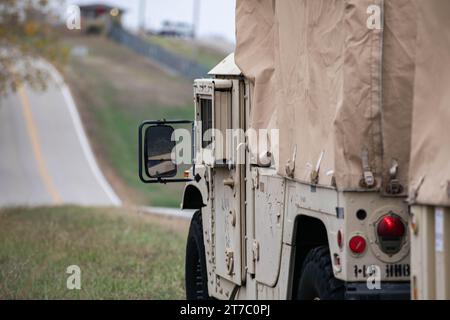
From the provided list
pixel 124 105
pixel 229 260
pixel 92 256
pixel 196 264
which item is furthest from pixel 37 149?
pixel 229 260

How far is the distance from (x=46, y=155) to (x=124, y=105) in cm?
1036

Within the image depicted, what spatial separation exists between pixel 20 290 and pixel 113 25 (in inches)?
3303

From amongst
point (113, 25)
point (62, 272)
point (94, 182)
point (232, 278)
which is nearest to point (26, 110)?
point (94, 182)

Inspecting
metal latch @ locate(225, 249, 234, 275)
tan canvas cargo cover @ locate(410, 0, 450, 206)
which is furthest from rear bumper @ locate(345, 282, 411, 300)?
metal latch @ locate(225, 249, 234, 275)

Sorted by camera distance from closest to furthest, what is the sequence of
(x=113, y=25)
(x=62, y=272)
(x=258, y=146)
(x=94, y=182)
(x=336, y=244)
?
(x=336, y=244)
(x=258, y=146)
(x=62, y=272)
(x=94, y=182)
(x=113, y=25)

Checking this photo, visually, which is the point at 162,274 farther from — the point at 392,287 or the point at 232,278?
the point at 392,287

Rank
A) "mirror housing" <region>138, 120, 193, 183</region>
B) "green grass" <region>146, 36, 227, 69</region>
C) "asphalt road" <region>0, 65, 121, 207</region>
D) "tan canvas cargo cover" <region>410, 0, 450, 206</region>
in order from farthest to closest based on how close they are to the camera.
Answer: "green grass" <region>146, 36, 227, 69</region>, "asphalt road" <region>0, 65, 121, 207</region>, "mirror housing" <region>138, 120, 193, 183</region>, "tan canvas cargo cover" <region>410, 0, 450, 206</region>

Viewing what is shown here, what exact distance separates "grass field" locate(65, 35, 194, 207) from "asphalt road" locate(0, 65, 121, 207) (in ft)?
2.40

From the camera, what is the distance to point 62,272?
14219 millimetres

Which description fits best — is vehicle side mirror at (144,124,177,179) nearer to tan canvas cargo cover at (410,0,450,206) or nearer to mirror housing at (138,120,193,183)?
mirror housing at (138,120,193,183)

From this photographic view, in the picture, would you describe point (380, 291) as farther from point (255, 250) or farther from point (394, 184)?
point (255, 250)

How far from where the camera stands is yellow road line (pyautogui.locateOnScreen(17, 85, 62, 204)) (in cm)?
4325

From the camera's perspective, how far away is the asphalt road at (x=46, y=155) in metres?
42.4
